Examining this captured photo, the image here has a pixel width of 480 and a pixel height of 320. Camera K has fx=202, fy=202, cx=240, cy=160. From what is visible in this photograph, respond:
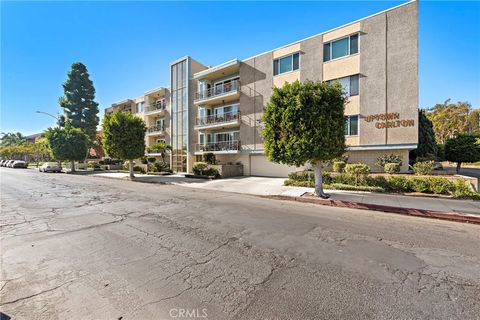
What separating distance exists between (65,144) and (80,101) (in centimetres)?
1828

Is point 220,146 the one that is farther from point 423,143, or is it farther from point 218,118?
point 423,143

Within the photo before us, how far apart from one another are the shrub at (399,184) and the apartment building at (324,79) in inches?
168

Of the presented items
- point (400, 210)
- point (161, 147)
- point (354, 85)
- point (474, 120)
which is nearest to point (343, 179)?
point (400, 210)

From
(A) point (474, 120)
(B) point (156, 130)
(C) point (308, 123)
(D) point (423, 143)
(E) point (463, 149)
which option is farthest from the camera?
(A) point (474, 120)

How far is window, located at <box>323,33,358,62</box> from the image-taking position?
16750mm

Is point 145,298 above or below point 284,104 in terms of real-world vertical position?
below

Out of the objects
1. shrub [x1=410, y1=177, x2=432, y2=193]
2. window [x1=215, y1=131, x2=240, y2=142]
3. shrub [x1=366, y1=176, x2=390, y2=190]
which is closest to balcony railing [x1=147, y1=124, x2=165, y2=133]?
window [x1=215, y1=131, x2=240, y2=142]

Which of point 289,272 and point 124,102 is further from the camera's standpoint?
point 124,102

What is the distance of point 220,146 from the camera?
24.3 metres

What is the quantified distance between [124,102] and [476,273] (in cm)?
4439

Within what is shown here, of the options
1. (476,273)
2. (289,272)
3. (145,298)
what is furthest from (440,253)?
(145,298)

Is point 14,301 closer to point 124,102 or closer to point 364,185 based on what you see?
point 364,185

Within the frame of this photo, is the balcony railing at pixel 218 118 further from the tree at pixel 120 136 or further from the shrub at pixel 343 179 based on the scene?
the shrub at pixel 343 179

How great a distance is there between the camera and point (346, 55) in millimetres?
17031
